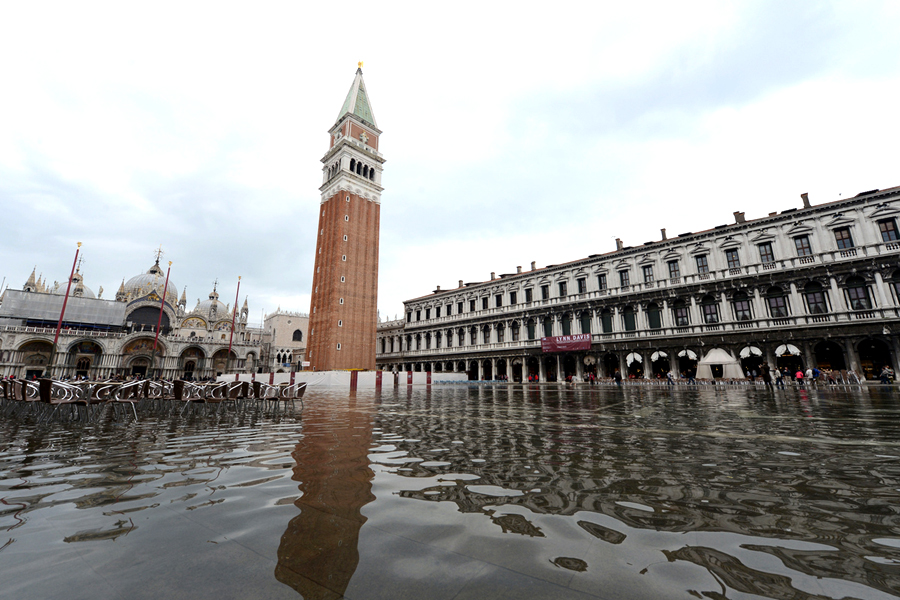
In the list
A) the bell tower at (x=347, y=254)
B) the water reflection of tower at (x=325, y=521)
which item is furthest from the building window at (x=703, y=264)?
the bell tower at (x=347, y=254)

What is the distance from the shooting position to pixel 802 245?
84.1 ft

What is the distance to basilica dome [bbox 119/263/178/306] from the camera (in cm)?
6062

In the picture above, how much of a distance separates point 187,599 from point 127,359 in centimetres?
5967

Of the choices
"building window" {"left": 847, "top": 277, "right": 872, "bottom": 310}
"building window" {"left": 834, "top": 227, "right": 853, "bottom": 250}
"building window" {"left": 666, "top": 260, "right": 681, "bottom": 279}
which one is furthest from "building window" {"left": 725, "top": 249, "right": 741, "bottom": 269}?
"building window" {"left": 847, "top": 277, "right": 872, "bottom": 310}

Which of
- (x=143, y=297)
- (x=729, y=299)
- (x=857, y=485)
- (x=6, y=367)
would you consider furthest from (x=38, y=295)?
(x=729, y=299)

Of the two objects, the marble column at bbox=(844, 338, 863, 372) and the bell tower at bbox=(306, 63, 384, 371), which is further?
the bell tower at bbox=(306, 63, 384, 371)

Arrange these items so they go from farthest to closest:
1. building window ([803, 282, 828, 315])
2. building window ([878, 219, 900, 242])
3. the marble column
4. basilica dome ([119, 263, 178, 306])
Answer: basilica dome ([119, 263, 178, 306])
building window ([803, 282, 828, 315])
building window ([878, 219, 900, 242])
the marble column

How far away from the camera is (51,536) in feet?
7.34

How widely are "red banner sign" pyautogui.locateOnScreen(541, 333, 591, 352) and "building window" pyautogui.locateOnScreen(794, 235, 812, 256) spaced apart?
15.0 meters

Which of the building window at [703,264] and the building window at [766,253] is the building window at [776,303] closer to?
the building window at [766,253]

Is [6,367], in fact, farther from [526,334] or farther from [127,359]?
[526,334]

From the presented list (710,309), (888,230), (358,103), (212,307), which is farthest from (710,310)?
(212,307)

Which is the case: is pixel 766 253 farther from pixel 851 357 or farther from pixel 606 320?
pixel 606 320

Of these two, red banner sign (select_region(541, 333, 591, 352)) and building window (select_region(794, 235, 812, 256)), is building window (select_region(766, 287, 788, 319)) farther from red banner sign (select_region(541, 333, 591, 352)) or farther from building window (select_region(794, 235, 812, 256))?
red banner sign (select_region(541, 333, 591, 352))
